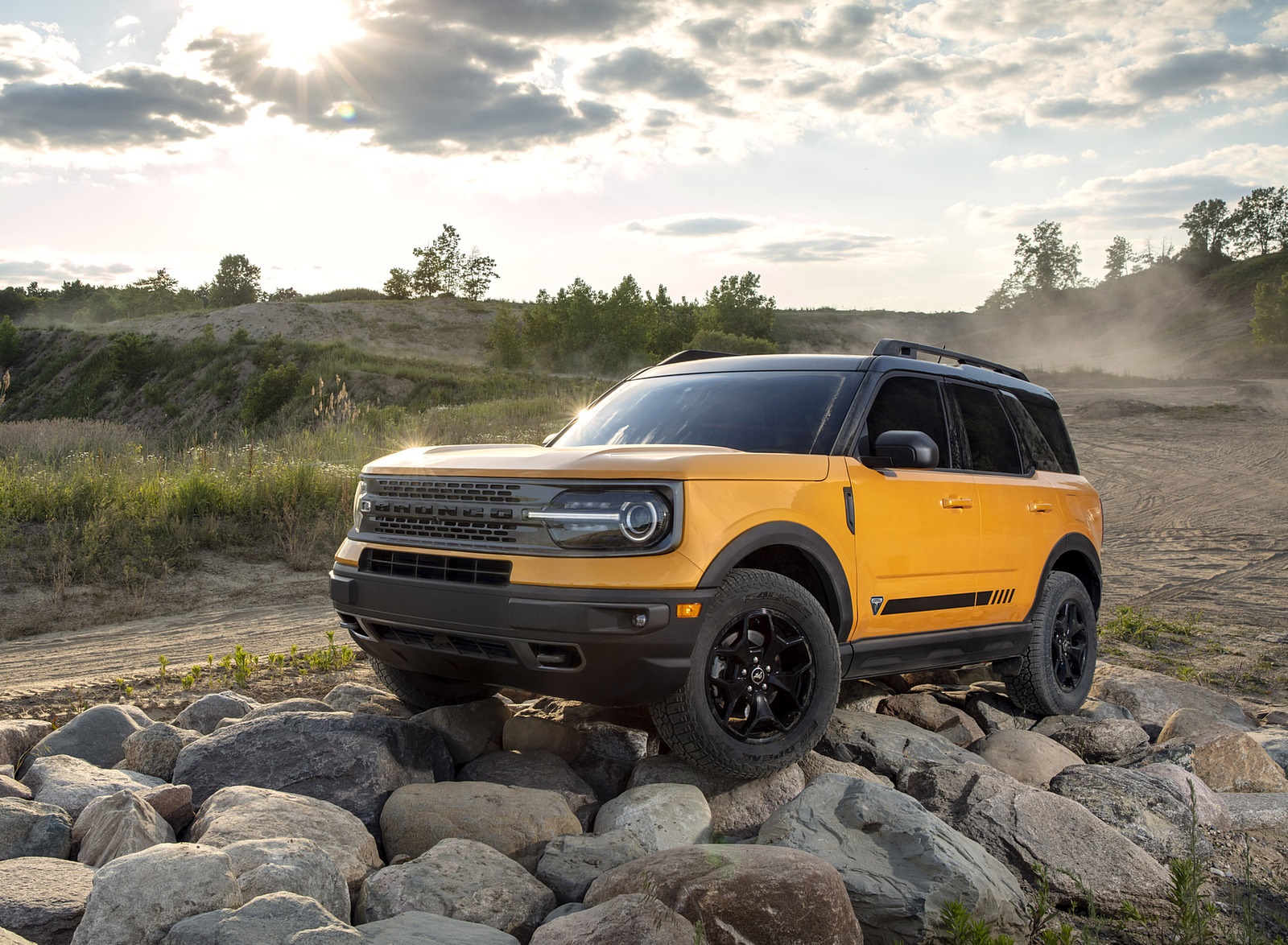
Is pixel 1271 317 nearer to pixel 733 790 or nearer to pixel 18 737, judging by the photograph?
pixel 733 790

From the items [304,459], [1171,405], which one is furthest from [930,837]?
[1171,405]

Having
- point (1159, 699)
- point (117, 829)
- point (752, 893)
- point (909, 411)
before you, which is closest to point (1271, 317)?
point (1159, 699)

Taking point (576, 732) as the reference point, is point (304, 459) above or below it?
above

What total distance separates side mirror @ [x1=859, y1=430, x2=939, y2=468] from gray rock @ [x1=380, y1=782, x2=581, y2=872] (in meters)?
2.24

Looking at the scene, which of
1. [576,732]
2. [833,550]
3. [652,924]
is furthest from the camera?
[576,732]

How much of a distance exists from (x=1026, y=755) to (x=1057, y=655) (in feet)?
4.23

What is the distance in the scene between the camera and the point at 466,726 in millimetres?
5176

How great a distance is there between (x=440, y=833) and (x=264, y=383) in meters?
50.9

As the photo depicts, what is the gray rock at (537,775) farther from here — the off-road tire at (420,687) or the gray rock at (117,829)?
the gray rock at (117,829)

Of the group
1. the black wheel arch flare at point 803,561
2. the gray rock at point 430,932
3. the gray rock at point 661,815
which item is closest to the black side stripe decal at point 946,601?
the black wheel arch flare at point 803,561

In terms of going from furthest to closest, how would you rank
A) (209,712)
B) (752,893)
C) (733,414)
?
1. (209,712)
2. (733,414)
3. (752,893)

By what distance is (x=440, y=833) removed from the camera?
13.7ft

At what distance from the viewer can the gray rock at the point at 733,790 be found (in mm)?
4480

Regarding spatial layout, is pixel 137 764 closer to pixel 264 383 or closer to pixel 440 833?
pixel 440 833
